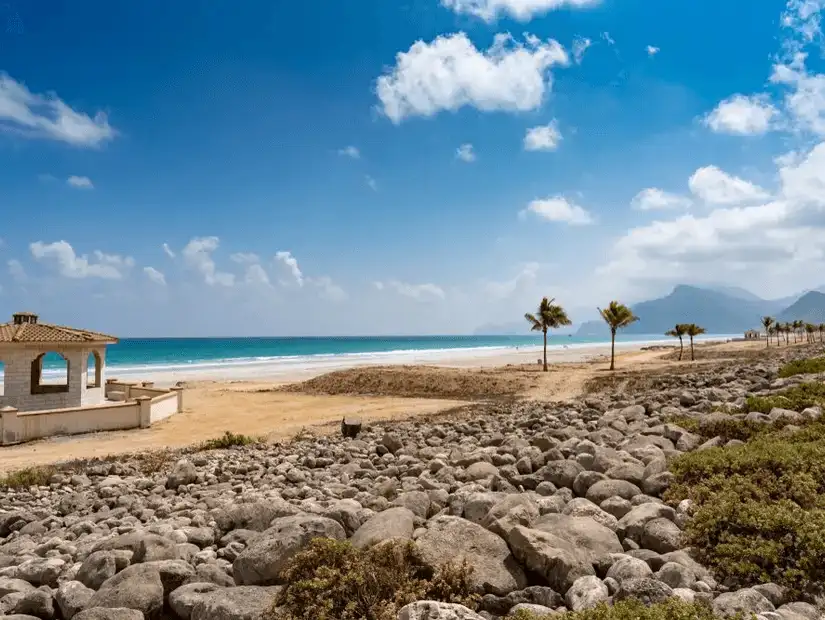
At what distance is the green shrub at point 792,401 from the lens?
1193 centimetres

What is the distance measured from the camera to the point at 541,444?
10.3 metres

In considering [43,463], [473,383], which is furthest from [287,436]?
[473,383]

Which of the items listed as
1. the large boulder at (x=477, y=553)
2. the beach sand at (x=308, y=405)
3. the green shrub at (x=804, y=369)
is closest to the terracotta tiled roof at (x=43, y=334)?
the beach sand at (x=308, y=405)

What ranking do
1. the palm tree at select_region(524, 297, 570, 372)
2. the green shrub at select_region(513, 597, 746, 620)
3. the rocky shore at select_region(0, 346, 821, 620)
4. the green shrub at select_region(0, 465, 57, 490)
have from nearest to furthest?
the green shrub at select_region(513, 597, 746, 620) < the rocky shore at select_region(0, 346, 821, 620) < the green shrub at select_region(0, 465, 57, 490) < the palm tree at select_region(524, 297, 570, 372)

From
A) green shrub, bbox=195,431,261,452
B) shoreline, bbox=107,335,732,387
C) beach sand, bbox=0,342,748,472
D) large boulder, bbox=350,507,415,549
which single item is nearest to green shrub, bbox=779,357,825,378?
beach sand, bbox=0,342,748,472

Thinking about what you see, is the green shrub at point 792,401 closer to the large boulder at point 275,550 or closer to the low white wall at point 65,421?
the large boulder at point 275,550

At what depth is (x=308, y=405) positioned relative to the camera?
27.1 m

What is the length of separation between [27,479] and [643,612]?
13106mm

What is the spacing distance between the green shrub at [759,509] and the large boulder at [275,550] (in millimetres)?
3713

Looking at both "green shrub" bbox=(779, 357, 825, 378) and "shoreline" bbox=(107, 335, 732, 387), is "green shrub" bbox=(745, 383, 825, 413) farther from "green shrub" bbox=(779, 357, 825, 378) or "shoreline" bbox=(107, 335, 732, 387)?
"shoreline" bbox=(107, 335, 732, 387)

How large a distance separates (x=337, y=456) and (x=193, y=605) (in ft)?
27.0

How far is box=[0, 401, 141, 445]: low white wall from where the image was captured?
1738 cm

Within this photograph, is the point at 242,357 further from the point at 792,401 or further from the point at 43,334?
the point at 792,401

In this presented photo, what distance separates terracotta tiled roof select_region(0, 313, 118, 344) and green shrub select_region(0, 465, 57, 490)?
9681mm
